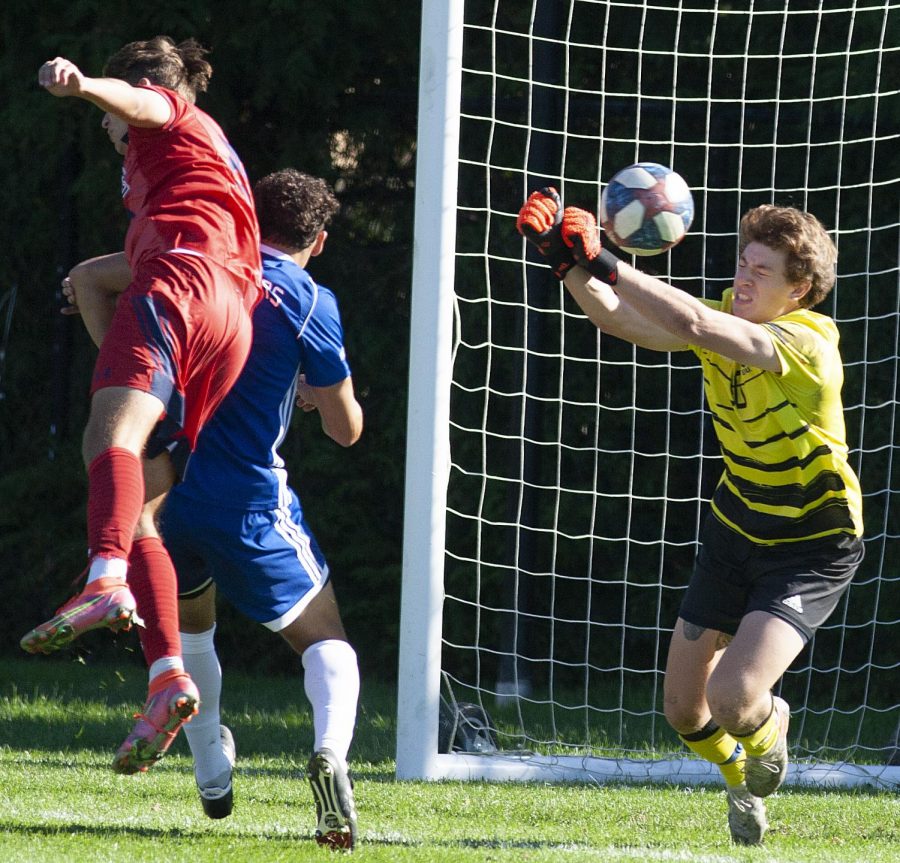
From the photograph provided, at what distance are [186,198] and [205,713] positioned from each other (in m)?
1.42

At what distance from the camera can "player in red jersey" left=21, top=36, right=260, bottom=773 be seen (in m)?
3.10

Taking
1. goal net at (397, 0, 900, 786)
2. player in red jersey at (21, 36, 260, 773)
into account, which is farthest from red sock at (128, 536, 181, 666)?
goal net at (397, 0, 900, 786)

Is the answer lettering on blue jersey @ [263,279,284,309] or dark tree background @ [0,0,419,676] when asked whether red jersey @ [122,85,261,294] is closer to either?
lettering on blue jersey @ [263,279,284,309]

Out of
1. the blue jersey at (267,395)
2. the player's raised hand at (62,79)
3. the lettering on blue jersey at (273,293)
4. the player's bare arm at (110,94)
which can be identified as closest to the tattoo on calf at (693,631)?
the blue jersey at (267,395)

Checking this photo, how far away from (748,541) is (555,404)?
12.7 feet

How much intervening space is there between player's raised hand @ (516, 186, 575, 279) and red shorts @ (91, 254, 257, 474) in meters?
0.76

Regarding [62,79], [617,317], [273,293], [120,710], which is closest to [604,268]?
[617,317]

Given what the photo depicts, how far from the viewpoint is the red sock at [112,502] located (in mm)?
3107

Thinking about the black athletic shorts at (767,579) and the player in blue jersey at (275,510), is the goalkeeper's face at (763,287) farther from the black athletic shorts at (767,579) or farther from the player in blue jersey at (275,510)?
the player in blue jersey at (275,510)

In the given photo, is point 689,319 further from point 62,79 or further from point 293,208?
point 62,79

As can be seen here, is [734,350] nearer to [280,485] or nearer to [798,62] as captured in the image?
[280,485]

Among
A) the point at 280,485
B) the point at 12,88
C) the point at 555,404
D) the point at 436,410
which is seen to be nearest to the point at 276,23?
the point at 12,88

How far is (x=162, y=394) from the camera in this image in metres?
3.25

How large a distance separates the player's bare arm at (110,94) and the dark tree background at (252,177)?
4.41m
